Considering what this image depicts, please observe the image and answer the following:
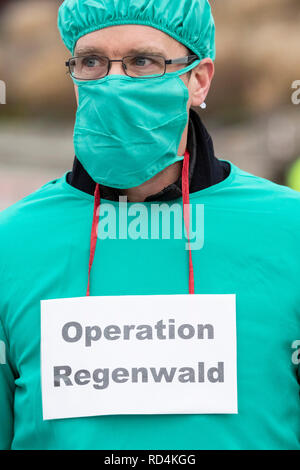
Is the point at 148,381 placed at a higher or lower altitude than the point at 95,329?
lower

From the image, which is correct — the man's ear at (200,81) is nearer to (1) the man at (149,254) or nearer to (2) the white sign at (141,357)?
(1) the man at (149,254)

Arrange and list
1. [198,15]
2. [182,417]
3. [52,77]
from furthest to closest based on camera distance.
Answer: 1. [52,77]
2. [198,15]
3. [182,417]

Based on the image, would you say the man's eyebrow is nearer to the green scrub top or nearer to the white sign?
the green scrub top

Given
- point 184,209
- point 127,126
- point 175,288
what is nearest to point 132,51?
point 127,126

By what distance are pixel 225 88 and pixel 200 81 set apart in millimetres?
1216

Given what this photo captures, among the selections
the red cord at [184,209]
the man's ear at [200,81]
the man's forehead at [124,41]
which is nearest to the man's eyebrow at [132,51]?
the man's forehead at [124,41]

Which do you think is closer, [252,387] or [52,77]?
[252,387]

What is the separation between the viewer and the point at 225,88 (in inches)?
116

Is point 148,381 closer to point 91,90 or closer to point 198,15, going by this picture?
point 91,90

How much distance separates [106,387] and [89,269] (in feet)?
0.91

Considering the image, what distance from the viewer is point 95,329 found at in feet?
5.16

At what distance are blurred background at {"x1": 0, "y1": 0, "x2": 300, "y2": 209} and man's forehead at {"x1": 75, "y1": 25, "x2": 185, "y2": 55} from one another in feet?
4.32

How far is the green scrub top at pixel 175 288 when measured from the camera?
1531mm

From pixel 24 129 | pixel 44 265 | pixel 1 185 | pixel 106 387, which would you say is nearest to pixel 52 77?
pixel 24 129
